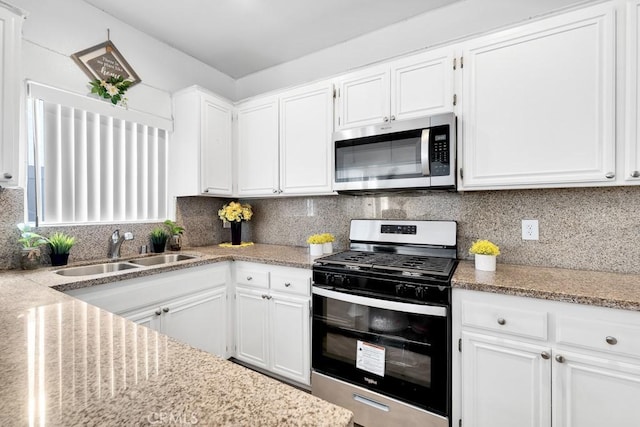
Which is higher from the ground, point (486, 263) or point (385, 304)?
point (486, 263)

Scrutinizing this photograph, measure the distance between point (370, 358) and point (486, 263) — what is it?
0.85 metres

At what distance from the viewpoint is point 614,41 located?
4.80 ft

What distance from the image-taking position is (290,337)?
2.05m

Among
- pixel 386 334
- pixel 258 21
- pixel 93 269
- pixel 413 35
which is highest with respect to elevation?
pixel 258 21

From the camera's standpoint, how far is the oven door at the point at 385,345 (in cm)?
151

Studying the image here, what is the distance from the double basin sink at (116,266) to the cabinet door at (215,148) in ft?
1.99

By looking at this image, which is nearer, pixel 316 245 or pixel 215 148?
pixel 316 245

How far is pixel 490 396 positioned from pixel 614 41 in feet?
5.93

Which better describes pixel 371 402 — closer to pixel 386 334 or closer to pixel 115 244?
pixel 386 334

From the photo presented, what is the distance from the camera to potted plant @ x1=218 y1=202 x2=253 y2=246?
9.16 ft

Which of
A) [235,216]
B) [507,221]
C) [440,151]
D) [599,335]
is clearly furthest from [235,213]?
[599,335]

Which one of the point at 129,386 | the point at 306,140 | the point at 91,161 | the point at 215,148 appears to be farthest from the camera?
the point at 215,148

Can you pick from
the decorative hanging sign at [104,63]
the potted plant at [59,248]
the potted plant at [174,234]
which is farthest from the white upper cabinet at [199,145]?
the potted plant at [59,248]

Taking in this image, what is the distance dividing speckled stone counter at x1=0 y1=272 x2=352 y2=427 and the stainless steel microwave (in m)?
1.56
